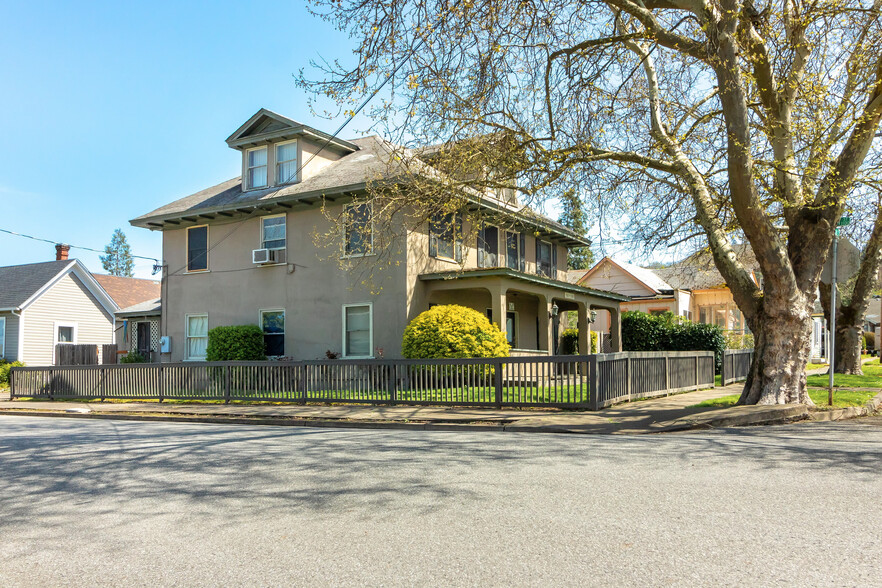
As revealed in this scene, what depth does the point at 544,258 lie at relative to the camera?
2789 centimetres

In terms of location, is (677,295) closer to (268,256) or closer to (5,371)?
(268,256)

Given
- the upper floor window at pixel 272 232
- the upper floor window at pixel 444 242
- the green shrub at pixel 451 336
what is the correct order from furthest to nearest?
the upper floor window at pixel 272 232 → the upper floor window at pixel 444 242 → the green shrub at pixel 451 336

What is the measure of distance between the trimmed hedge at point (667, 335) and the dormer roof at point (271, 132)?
14.1 m

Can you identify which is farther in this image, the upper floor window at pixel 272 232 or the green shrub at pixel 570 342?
the green shrub at pixel 570 342

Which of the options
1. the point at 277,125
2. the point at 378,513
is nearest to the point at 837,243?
the point at 378,513

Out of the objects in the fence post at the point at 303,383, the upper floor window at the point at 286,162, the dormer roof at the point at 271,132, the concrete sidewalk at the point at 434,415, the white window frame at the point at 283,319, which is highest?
the dormer roof at the point at 271,132

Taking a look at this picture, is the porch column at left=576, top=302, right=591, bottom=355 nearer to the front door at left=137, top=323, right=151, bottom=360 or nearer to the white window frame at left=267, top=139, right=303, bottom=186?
the white window frame at left=267, top=139, right=303, bottom=186

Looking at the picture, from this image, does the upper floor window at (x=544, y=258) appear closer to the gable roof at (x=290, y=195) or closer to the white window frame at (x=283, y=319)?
the gable roof at (x=290, y=195)

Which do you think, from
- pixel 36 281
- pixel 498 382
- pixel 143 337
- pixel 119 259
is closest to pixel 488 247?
pixel 498 382

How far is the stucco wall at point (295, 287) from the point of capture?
21172mm

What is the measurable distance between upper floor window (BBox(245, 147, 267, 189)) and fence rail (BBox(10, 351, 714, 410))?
7842mm

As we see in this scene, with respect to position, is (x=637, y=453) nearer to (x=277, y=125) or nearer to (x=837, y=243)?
(x=837, y=243)

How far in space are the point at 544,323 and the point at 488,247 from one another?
3.71 meters

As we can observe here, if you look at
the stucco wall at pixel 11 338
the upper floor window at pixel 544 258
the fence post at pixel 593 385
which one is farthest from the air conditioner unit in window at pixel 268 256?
the stucco wall at pixel 11 338
